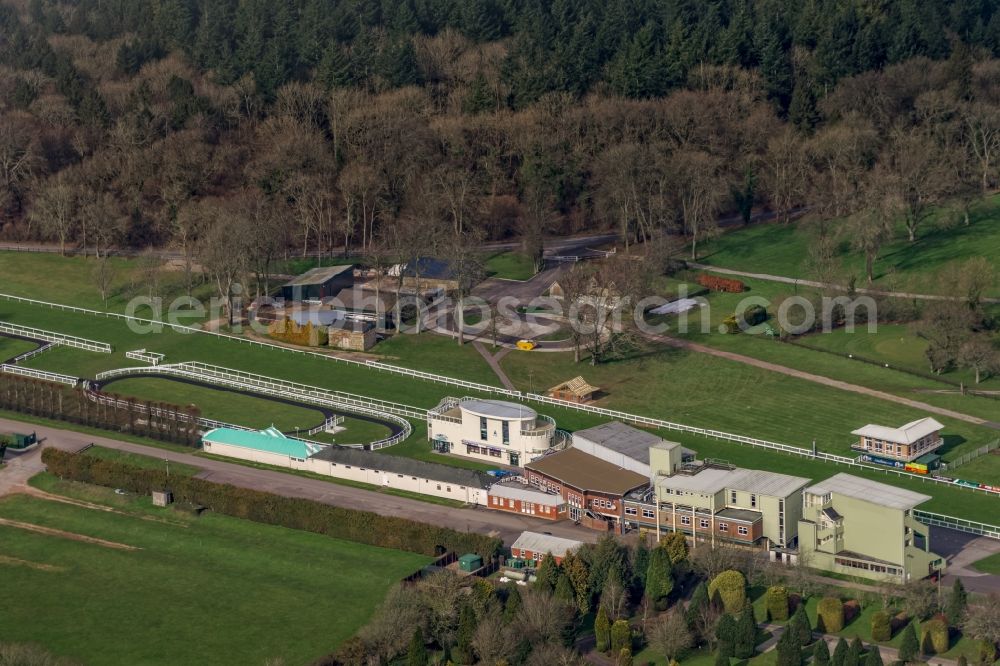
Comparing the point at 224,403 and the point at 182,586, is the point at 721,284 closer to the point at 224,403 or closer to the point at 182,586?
the point at 224,403

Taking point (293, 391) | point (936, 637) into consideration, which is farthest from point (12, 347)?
point (936, 637)

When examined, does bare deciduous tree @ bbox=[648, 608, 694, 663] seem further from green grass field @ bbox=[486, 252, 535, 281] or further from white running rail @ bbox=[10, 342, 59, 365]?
green grass field @ bbox=[486, 252, 535, 281]

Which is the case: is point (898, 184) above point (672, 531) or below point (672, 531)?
above

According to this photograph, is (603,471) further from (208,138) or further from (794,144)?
(208,138)

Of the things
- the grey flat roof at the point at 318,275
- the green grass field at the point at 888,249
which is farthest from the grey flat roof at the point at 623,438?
the grey flat roof at the point at 318,275

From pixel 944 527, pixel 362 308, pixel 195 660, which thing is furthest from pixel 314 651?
pixel 362 308

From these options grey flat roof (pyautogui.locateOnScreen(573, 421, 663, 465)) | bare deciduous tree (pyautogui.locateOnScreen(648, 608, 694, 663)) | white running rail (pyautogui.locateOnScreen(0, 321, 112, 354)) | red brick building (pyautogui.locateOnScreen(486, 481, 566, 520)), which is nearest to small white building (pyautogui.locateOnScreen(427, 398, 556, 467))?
grey flat roof (pyautogui.locateOnScreen(573, 421, 663, 465))
